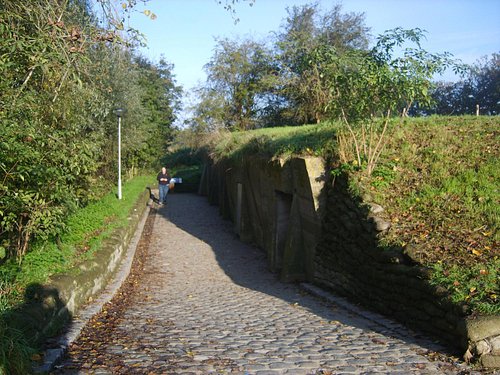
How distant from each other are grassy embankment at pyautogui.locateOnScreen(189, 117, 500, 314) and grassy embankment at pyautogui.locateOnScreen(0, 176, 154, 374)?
4.19 metres

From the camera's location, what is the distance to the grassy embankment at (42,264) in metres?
4.29

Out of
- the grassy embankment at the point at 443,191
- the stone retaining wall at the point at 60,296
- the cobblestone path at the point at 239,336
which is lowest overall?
the cobblestone path at the point at 239,336

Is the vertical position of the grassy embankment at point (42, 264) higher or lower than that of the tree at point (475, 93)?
lower

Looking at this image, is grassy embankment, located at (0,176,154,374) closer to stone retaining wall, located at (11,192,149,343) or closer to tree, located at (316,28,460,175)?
stone retaining wall, located at (11,192,149,343)

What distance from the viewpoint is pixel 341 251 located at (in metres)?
8.90

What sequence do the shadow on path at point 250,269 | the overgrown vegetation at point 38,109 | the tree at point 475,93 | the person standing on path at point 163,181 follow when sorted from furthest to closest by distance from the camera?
the tree at point 475,93 → the person standing on path at point 163,181 → the shadow on path at point 250,269 → the overgrown vegetation at point 38,109

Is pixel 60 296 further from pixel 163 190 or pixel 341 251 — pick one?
pixel 163 190

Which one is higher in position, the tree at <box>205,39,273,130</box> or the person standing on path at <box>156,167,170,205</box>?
the tree at <box>205,39,273,130</box>

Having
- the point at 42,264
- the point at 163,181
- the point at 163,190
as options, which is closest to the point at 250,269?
the point at 42,264

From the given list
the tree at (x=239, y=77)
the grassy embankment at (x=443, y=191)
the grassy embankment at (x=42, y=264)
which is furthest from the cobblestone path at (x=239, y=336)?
the tree at (x=239, y=77)

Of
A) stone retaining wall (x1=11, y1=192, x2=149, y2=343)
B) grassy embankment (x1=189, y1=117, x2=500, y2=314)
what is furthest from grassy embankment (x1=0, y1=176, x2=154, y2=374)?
grassy embankment (x1=189, y1=117, x2=500, y2=314)

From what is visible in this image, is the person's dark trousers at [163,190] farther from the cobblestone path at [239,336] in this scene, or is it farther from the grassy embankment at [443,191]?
the cobblestone path at [239,336]

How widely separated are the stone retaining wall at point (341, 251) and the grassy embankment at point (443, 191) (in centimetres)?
21

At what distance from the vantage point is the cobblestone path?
4973 mm
